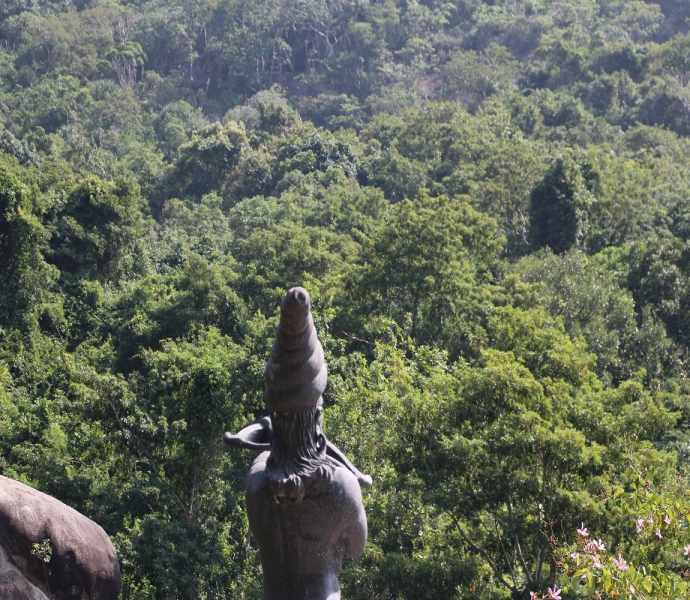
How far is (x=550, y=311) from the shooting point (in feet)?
86.4

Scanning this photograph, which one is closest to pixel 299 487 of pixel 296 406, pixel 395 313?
pixel 296 406

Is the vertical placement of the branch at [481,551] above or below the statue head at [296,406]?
below

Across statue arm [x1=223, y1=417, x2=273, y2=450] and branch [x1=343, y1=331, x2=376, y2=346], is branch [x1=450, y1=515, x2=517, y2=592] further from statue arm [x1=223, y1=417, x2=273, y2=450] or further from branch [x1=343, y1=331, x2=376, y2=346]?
branch [x1=343, y1=331, x2=376, y2=346]

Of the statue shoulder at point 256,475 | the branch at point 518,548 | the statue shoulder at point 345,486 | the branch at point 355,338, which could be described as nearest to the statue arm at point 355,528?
the statue shoulder at point 345,486

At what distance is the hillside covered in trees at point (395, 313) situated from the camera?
543 inches

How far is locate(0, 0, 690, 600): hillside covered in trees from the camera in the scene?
13.8 metres

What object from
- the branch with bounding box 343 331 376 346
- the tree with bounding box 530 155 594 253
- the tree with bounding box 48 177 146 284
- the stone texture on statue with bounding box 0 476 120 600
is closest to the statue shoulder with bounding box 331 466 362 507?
the stone texture on statue with bounding box 0 476 120 600

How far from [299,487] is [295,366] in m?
0.74

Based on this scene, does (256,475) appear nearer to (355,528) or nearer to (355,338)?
(355,528)

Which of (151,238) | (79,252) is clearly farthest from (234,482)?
(151,238)

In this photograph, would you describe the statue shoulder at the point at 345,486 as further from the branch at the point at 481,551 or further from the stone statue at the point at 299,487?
the branch at the point at 481,551

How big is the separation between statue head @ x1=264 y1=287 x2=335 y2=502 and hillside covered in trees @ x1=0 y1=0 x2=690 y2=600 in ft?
9.16

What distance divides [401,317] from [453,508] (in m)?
10.4

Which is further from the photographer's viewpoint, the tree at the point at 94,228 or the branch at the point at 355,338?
the tree at the point at 94,228
